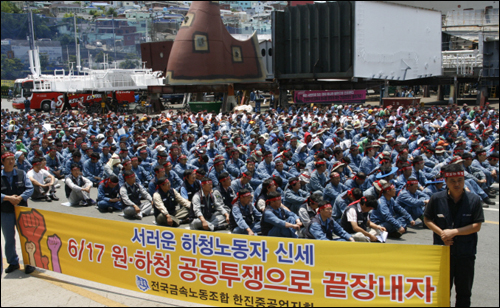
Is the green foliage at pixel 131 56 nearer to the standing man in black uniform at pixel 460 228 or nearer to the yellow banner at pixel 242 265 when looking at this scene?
the yellow banner at pixel 242 265

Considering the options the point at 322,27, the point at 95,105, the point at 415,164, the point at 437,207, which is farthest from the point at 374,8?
the point at 437,207

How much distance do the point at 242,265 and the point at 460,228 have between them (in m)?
2.29

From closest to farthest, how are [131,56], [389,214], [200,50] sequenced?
[389,214]
[200,50]
[131,56]

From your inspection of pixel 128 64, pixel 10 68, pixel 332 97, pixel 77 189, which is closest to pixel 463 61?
pixel 332 97

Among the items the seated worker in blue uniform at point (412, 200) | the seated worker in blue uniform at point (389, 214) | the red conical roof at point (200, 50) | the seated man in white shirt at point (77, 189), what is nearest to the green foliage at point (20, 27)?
the red conical roof at point (200, 50)

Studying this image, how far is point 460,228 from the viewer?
14.2 ft

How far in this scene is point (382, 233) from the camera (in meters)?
7.18

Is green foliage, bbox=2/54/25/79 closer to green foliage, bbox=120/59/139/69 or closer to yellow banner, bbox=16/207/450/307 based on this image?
green foliage, bbox=120/59/139/69

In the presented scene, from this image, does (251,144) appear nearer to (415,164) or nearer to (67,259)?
(415,164)

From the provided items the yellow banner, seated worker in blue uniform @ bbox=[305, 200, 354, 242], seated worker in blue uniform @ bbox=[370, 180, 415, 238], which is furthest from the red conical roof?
the yellow banner

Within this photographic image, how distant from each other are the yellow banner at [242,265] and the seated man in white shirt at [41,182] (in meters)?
5.04

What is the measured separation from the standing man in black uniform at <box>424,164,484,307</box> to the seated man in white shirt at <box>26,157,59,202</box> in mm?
9105

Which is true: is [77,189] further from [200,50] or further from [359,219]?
[200,50]

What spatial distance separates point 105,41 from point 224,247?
133 m
